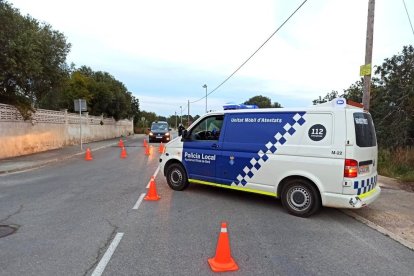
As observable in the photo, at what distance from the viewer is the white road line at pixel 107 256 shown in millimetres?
4302

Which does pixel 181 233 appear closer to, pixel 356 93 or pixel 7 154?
pixel 7 154

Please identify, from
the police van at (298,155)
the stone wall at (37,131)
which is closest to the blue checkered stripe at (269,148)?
the police van at (298,155)

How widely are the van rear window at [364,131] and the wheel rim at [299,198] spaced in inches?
52.7

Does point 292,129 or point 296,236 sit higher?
point 292,129

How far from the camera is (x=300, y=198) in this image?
7020 mm

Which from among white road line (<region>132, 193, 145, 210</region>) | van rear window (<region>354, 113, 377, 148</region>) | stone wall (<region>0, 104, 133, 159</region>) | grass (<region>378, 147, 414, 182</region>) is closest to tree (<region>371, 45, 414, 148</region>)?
grass (<region>378, 147, 414, 182</region>)

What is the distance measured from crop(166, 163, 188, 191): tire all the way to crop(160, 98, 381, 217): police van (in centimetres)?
71

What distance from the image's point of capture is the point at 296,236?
579 cm

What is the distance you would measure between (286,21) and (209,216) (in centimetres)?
1009

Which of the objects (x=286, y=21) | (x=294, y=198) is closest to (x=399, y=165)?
(x=286, y=21)

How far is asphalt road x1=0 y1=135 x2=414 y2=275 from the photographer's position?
454 centimetres

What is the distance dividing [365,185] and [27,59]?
14640mm

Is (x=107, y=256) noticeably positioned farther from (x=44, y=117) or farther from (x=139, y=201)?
(x=44, y=117)

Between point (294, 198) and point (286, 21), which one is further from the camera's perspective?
point (286, 21)
